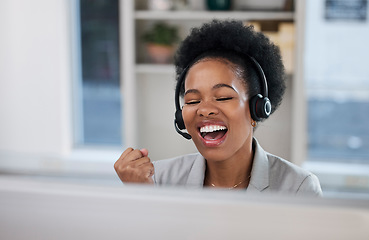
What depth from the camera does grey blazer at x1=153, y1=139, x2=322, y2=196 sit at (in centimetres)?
37

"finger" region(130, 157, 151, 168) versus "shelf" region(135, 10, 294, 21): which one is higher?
"shelf" region(135, 10, 294, 21)

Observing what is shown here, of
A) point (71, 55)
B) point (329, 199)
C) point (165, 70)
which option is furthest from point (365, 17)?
point (329, 199)

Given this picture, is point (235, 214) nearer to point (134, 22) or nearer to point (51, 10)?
point (134, 22)

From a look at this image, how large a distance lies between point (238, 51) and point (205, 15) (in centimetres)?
136

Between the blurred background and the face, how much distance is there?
3.79 feet

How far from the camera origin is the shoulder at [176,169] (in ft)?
1.26

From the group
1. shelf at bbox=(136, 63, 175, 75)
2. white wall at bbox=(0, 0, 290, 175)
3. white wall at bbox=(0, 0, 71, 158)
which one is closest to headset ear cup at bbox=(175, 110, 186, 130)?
shelf at bbox=(136, 63, 175, 75)

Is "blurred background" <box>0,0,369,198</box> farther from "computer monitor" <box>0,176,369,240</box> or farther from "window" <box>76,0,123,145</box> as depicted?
"computer monitor" <box>0,176,369,240</box>

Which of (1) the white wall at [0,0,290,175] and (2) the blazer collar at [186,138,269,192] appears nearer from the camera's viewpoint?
(2) the blazer collar at [186,138,269,192]

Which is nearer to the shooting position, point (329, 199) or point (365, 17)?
point (329, 199)

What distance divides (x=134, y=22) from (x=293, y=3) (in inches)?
23.6

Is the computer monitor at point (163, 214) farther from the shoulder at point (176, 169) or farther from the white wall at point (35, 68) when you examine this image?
the white wall at point (35, 68)

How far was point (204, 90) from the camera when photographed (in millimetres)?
367

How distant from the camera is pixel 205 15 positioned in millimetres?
1725
